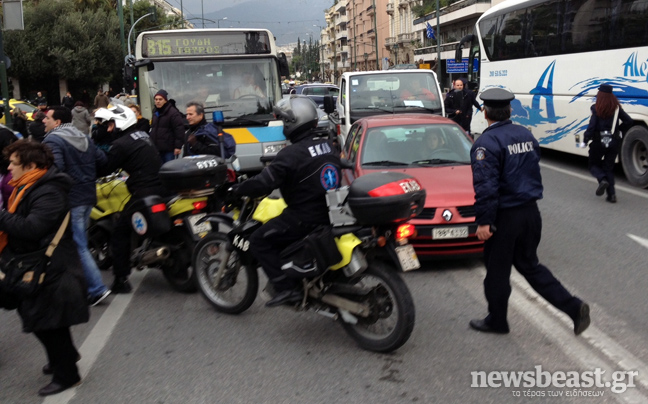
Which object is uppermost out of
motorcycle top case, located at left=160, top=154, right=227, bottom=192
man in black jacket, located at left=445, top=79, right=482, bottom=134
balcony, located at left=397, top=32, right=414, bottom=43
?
balcony, located at left=397, top=32, right=414, bottom=43

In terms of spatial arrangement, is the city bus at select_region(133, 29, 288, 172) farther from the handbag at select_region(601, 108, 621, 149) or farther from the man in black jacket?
the handbag at select_region(601, 108, 621, 149)

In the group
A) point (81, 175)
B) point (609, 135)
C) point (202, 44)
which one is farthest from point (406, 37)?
point (81, 175)

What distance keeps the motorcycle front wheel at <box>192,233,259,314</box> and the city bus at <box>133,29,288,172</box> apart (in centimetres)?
655

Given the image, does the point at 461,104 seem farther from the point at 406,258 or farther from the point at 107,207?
the point at 406,258

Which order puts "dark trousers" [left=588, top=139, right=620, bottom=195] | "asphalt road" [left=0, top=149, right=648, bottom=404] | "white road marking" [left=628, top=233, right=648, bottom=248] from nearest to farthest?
"asphalt road" [left=0, top=149, right=648, bottom=404]
"white road marking" [left=628, top=233, right=648, bottom=248]
"dark trousers" [left=588, top=139, right=620, bottom=195]

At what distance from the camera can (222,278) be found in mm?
5617

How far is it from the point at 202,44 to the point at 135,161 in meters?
6.48

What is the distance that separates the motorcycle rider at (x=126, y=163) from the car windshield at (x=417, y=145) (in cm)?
265

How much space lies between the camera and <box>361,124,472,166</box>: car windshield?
8086 mm

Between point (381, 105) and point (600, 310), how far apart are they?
9.37 metres

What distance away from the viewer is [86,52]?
46938 mm

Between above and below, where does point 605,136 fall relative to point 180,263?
above

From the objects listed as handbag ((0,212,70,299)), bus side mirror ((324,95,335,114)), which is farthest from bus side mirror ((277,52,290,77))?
handbag ((0,212,70,299))

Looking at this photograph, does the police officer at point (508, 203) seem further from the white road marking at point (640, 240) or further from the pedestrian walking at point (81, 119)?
the pedestrian walking at point (81, 119)
